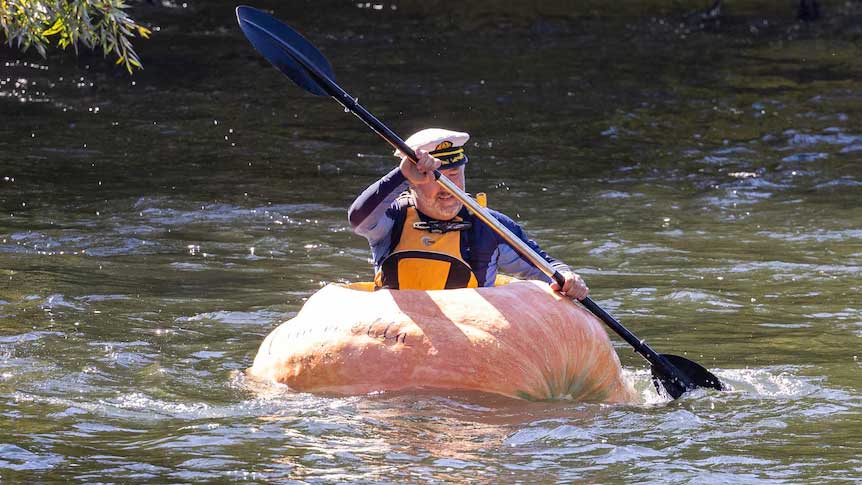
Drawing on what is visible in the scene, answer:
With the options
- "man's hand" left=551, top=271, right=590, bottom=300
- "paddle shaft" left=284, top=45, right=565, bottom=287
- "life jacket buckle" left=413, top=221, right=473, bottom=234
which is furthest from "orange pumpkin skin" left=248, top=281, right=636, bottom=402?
"life jacket buckle" left=413, top=221, right=473, bottom=234

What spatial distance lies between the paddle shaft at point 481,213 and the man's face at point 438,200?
93 millimetres

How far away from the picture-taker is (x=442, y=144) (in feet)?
21.4

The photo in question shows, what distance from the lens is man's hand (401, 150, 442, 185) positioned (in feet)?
20.4

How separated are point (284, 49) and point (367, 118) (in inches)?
28.4

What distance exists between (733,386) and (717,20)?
57.0 feet

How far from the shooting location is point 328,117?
16.7 metres

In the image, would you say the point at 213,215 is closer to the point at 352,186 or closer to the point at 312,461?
the point at 352,186

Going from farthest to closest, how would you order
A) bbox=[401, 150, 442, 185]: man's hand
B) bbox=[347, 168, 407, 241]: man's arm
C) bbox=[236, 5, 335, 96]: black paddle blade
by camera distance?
1. bbox=[236, 5, 335, 96]: black paddle blade
2. bbox=[347, 168, 407, 241]: man's arm
3. bbox=[401, 150, 442, 185]: man's hand

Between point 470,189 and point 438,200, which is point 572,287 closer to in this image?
point 438,200

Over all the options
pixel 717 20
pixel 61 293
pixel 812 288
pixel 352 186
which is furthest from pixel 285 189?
pixel 717 20

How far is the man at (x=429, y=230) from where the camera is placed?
21.3ft

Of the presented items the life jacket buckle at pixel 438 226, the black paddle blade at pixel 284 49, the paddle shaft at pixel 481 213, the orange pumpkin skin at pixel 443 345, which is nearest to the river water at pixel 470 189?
the orange pumpkin skin at pixel 443 345

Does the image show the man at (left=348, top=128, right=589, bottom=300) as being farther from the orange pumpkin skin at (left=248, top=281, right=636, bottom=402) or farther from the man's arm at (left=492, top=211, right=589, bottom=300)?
the orange pumpkin skin at (left=248, top=281, right=636, bottom=402)

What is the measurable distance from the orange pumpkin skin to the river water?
96 millimetres
